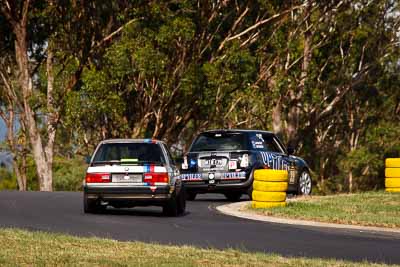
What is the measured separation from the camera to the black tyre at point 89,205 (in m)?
20.3

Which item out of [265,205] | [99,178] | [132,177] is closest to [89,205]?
[99,178]

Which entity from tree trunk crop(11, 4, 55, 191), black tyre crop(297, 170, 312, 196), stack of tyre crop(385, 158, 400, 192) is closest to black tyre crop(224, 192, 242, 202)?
black tyre crop(297, 170, 312, 196)

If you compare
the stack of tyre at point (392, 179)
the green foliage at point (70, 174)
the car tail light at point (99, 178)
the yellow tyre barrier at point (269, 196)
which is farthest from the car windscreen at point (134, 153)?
the green foliage at point (70, 174)

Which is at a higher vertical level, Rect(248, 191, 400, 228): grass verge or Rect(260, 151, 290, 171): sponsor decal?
Rect(260, 151, 290, 171): sponsor decal

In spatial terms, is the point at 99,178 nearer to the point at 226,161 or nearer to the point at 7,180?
the point at 226,161

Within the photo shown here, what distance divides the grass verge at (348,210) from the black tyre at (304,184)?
1.84 m

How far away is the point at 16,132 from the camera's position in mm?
57906

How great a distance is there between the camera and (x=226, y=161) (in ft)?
82.8

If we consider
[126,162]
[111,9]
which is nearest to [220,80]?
[111,9]

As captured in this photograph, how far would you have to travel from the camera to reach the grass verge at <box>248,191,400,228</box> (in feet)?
63.8

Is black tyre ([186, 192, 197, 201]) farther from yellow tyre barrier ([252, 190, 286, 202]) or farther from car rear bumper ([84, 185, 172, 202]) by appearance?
car rear bumper ([84, 185, 172, 202])

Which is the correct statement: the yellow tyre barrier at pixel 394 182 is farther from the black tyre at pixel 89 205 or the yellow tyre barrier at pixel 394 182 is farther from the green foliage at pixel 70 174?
the green foliage at pixel 70 174

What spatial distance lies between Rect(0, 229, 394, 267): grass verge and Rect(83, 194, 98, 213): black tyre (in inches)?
234

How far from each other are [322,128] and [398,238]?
4369 centimetres
